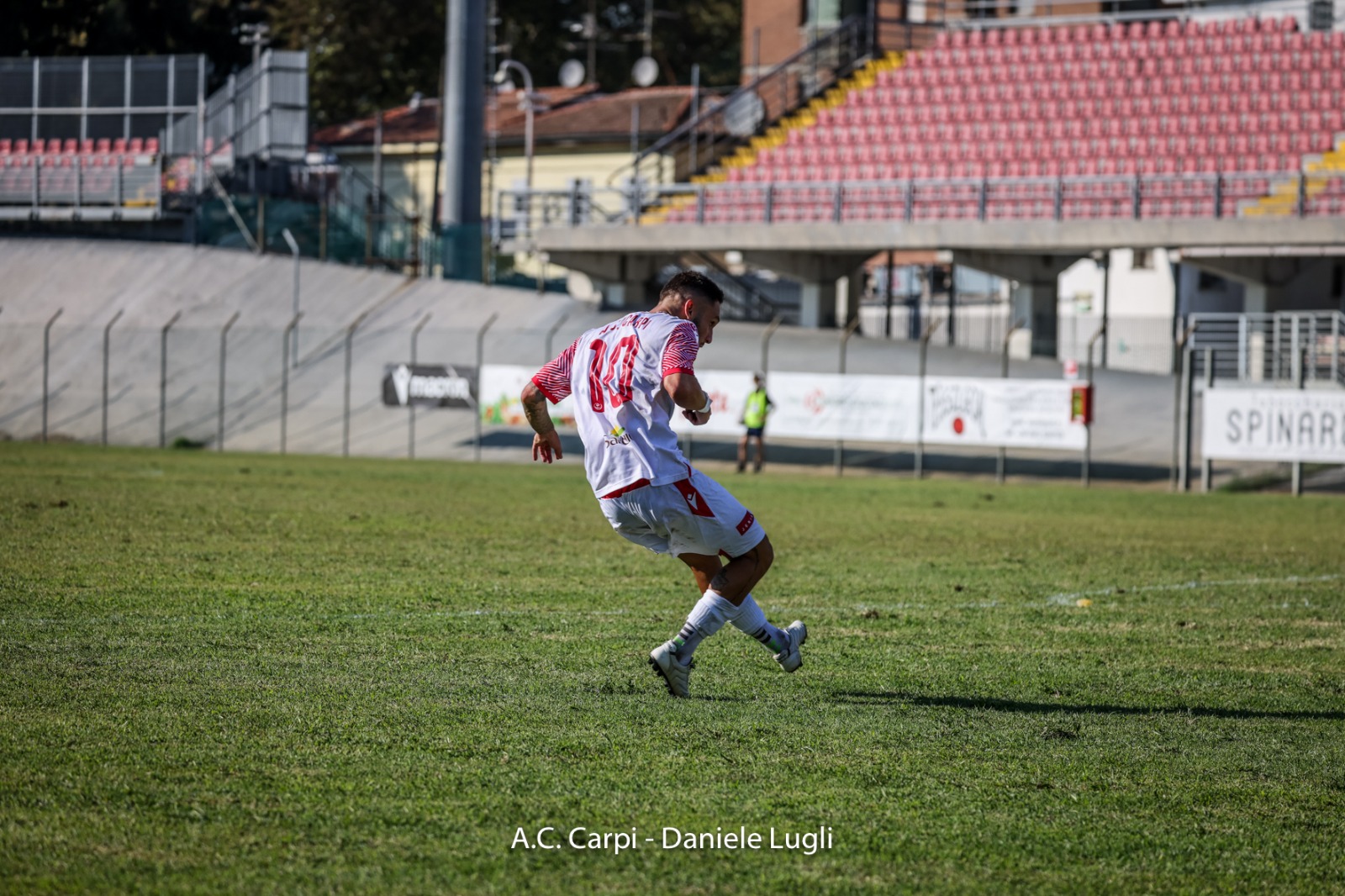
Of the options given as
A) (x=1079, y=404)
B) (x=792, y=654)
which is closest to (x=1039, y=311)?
(x=1079, y=404)

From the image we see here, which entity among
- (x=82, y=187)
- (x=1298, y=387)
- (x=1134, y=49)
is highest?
(x=1134, y=49)

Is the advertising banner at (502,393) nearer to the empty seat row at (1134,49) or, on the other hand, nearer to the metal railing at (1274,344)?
the metal railing at (1274,344)

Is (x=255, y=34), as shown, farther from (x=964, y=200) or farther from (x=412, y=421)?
(x=964, y=200)

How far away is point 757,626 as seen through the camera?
7.13m

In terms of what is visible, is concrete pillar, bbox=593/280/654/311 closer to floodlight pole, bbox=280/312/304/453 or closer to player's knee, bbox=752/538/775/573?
floodlight pole, bbox=280/312/304/453

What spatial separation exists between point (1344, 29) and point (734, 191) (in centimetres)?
1440

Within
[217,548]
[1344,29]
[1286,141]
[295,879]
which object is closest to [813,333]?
[1286,141]

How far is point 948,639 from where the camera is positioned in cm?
886

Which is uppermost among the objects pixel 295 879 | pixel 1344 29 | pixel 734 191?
pixel 1344 29

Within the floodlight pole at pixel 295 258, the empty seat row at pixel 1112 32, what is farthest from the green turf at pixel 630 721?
the empty seat row at pixel 1112 32

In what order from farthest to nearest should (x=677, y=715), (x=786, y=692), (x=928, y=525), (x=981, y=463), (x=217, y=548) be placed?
(x=981, y=463) < (x=928, y=525) < (x=217, y=548) < (x=786, y=692) < (x=677, y=715)

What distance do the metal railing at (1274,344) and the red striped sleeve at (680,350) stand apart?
2127 centimetres

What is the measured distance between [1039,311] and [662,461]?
2824cm

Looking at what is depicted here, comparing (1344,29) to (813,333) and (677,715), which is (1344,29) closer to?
(813,333)
